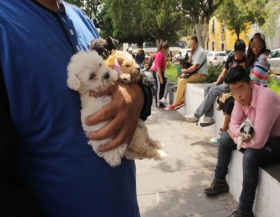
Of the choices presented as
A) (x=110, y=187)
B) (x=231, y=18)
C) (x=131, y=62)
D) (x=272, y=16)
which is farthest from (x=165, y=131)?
(x=231, y=18)

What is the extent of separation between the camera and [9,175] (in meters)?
0.83

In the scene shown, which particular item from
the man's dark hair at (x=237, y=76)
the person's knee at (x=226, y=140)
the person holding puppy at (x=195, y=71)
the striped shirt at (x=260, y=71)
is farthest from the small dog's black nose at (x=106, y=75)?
the person holding puppy at (x=195, y=71)

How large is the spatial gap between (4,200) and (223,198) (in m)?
3.30

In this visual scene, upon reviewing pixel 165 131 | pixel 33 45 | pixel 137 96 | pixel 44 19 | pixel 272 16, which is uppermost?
pixel 272 16

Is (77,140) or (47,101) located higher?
(47,101)

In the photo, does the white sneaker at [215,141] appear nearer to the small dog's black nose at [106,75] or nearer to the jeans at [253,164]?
the jeans at [253,164]

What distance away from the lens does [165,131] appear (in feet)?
21.0

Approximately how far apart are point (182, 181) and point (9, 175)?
348cm

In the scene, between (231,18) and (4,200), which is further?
(231,18)

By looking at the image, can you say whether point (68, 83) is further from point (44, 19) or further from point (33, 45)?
point (44, 19)

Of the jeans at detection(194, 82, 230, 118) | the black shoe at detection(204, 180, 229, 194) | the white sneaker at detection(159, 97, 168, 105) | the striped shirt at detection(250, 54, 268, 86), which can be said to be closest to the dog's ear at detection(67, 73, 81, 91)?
the black shoe at detection(204, 180, 229, 194)

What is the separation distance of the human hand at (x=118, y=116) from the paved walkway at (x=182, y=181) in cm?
239

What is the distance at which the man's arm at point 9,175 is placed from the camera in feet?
2.61

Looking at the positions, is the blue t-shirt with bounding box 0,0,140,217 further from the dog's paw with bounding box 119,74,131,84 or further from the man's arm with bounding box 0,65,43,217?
the dog's paw with bounding box 119,74,131,84
